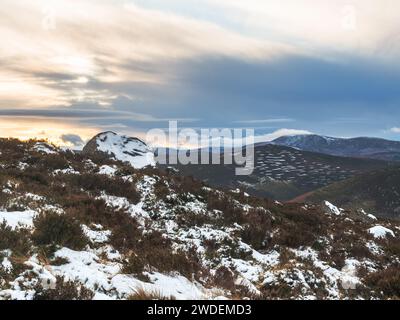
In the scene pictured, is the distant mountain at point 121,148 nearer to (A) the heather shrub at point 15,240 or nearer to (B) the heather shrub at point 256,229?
(B) the heather shrub at point 256,229

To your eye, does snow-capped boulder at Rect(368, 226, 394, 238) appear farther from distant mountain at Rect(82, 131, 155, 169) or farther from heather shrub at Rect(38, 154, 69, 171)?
distant mountain at Rect(82, 131, 155, 169)

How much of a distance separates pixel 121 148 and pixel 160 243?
104ft

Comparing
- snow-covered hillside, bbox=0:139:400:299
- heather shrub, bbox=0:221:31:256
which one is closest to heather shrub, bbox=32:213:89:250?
snow-covered hillside, bbox=0:139:400:299

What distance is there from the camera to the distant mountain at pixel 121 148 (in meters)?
39.3

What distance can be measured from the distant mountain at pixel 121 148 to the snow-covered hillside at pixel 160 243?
17.5 m

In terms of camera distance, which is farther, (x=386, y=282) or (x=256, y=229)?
(x=256, y=229)

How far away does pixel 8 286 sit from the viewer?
7.09m

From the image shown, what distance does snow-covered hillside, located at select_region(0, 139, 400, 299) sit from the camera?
8.31 meters

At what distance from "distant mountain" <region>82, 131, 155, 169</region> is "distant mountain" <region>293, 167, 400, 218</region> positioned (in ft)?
208

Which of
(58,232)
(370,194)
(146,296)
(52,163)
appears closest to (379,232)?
(58,232)

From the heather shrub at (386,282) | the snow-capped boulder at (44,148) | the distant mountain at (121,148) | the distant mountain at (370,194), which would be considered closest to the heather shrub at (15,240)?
the heather shrub at (386,282)

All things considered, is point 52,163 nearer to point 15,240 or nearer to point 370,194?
point 15,240

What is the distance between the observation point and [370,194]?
10819 cm
